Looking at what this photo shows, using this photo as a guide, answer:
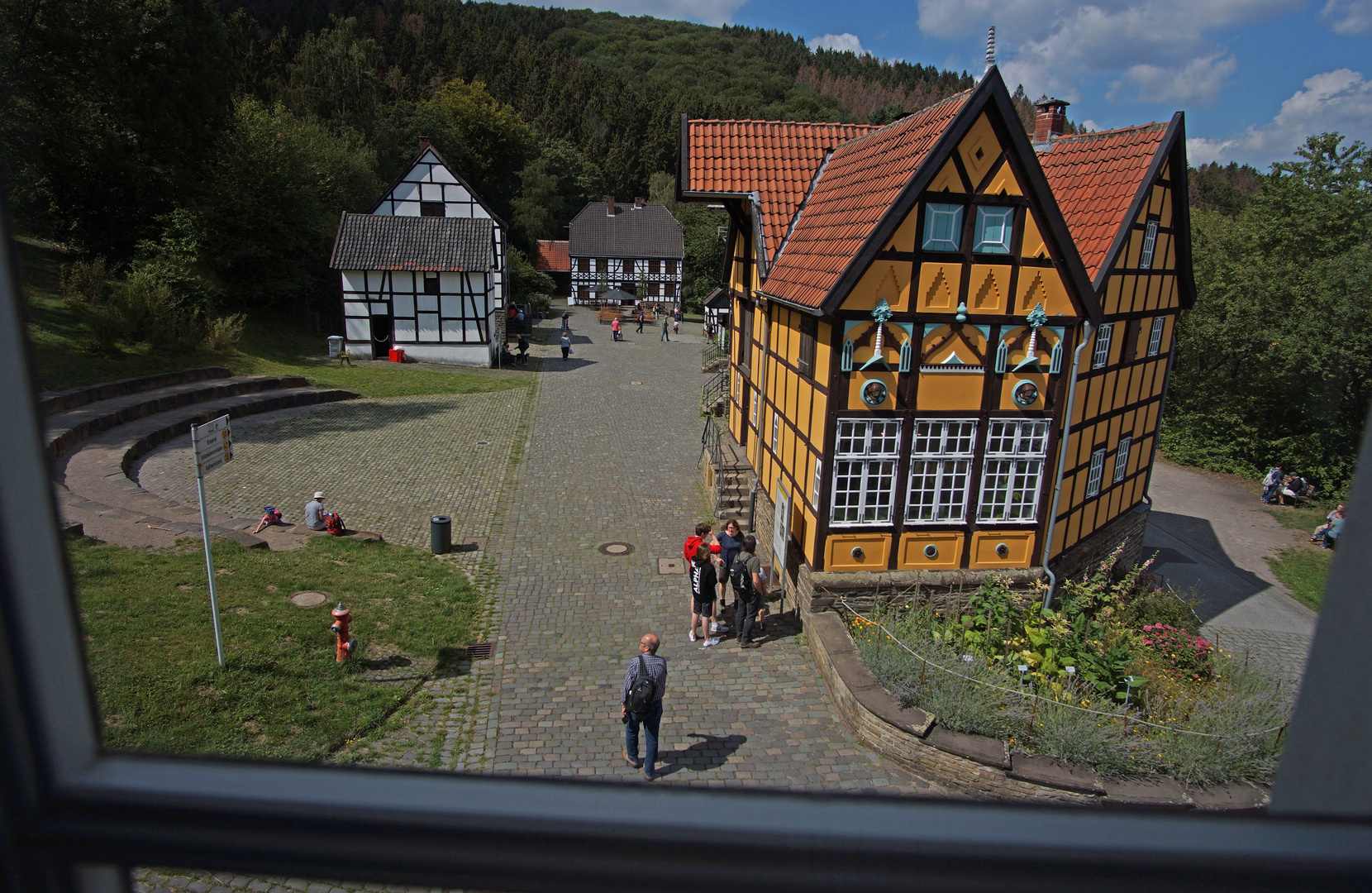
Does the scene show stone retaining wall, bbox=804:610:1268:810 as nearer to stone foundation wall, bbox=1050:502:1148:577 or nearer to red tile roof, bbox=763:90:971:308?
stone foundation wall, bbox=1050:502:1148:577

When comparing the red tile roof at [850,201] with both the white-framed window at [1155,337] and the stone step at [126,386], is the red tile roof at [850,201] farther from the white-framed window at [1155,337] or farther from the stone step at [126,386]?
the stone step at [126,386]

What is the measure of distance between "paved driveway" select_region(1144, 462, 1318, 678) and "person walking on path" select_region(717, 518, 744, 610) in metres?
7.05

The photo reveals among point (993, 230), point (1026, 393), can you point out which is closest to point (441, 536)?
point (1026, 393)

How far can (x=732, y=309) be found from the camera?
57.2ft

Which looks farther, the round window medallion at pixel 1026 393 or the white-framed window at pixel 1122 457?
the white-framed window at pixel 1122 457

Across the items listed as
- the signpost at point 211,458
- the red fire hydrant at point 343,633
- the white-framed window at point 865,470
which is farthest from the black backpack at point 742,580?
the signpost at point 211,458

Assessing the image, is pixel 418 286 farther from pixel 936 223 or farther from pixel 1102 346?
pixel 1102 346

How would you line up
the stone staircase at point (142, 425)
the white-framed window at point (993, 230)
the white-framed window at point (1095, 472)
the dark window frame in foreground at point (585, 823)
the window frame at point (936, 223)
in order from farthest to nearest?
the white-framed window at point (1095, 472)
the stone staircase at point (142, 425)
the white-framed window at point (993, 230)
the window frame at point (936, 223)
the dark window frame in foreground at point (585, 823)

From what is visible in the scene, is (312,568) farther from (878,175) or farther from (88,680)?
(88,680)

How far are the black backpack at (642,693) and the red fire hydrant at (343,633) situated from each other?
3.49 meters

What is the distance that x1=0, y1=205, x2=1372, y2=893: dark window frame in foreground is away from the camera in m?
0.73

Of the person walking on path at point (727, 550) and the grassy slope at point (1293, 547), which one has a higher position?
the person walking on path at point (727, 550)

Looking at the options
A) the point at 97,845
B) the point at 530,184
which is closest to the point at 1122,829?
the point at 97,845

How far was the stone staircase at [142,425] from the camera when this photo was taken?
465 inches
